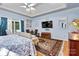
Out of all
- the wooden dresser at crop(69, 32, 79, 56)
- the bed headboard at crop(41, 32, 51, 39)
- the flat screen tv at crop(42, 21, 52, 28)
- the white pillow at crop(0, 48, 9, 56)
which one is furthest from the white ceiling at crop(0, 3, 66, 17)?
the white pillow at crop(0, 48, 9, 56)

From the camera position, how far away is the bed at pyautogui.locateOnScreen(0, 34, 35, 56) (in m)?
1.43

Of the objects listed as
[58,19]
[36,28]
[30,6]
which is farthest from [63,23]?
[30,6]

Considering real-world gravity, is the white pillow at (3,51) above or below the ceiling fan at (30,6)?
below

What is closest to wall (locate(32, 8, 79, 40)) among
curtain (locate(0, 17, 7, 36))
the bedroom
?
the bedroom

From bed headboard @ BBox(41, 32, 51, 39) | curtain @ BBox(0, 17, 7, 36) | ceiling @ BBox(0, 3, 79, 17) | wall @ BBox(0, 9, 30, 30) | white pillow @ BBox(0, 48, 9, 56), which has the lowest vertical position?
→ white pillow @ BBox(0, 48, 9, 56)

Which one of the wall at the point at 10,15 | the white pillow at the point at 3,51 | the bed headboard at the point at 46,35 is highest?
the wall at the point at 10,15

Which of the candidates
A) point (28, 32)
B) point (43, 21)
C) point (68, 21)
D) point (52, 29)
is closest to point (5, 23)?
point (28, 32)

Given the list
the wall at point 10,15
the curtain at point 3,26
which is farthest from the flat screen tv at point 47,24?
the curtain at point 3,26

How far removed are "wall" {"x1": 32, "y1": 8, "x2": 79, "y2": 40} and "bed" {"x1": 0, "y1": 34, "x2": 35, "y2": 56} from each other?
0.21m

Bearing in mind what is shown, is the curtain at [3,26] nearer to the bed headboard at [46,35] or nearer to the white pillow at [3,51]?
the white pillow at [3,51]

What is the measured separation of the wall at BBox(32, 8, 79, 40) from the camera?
1430 millimetres

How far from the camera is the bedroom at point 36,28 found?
1.44 m

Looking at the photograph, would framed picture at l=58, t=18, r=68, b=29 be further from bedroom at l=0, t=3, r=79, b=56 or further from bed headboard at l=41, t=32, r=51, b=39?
bed headboard at l=41, t=32, r=51, b=39

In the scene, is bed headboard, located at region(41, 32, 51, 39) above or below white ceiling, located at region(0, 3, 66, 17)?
below
